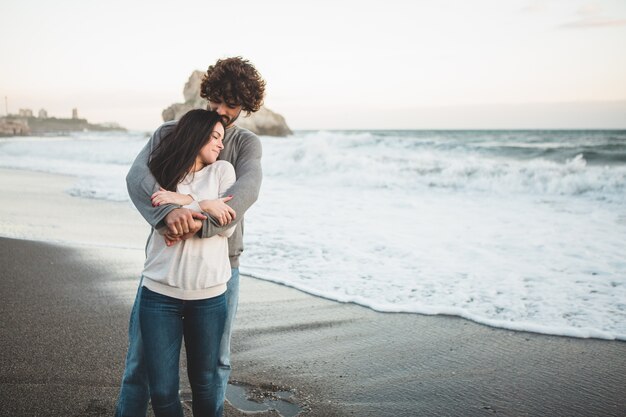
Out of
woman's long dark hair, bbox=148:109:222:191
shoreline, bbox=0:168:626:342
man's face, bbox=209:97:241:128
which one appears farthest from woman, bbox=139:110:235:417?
shoreline, bbox=0:168:626:342

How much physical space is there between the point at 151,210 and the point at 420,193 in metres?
12.4

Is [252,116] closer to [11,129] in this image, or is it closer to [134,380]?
[11,129]

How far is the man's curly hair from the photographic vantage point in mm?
2561

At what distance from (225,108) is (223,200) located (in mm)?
685

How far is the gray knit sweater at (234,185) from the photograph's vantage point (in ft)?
6.88

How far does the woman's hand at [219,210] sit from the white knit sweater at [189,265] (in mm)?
53

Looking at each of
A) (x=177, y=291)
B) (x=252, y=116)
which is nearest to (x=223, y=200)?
(x=177, y=291)

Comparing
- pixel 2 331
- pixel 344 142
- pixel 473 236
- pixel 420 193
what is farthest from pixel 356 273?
pixel 344 142

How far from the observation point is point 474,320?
173 inches

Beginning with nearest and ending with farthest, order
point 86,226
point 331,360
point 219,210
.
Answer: point 219,210 → point 331,360 → point 86,226

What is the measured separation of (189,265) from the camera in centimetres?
211

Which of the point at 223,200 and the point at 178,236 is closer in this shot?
the point at 178,236

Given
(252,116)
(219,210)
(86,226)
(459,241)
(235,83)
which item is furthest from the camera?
(252,116)

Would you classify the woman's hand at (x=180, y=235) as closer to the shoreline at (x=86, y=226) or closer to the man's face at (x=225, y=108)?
the man's face at (x=225, y=108)
